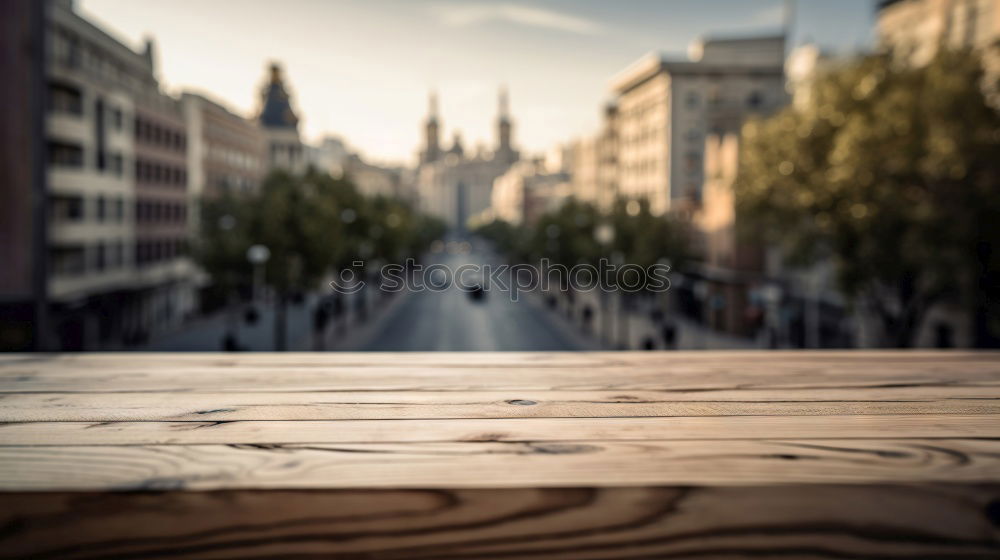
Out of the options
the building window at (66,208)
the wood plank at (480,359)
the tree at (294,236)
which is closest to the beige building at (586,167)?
the tree at (294,236)

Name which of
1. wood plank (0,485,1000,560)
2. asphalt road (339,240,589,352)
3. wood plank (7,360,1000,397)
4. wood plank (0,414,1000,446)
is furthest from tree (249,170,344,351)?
wood plank (0,485,1000,560)

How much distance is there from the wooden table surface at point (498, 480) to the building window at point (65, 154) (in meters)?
38.1

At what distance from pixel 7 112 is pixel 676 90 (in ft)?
170

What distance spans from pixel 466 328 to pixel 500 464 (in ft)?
154

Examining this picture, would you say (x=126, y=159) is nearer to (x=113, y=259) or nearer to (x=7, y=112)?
(x=113, y=259)

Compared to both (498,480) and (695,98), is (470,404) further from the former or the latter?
(695,98)

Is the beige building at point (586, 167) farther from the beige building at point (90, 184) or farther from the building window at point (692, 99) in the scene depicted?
the beige building at point (90, 184)

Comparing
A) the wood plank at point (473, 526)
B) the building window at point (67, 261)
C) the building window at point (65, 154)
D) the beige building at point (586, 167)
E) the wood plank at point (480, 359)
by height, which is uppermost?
the beige building at point (586, 167)

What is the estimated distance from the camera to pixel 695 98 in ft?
217

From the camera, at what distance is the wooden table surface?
1.36m

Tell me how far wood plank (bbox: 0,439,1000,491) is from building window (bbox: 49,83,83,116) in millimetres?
38796

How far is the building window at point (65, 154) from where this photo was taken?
3481 cm

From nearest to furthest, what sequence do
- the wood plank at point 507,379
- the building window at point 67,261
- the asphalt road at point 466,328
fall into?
the wood plank at point 507,379 → the building window at point 67,261 → the asphalt road at point 466,328

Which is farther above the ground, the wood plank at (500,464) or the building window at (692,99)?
the building window at (692,99)
